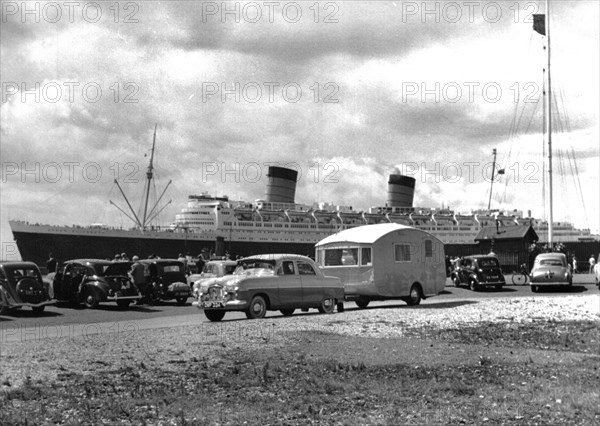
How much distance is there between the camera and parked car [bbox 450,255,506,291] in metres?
33.9

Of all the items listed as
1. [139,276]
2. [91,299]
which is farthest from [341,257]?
[91,299]

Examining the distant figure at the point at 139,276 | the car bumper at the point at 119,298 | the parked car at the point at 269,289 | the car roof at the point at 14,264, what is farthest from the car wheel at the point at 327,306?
the car roof at the point at 14,264

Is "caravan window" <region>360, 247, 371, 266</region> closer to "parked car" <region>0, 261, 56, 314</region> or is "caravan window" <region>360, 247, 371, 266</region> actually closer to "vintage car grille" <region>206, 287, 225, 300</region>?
"vintage car grille" <region>206, 287, 225, 300</region>

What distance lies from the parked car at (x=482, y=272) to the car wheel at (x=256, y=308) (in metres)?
18.0

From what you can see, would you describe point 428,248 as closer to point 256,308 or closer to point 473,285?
point 256,308

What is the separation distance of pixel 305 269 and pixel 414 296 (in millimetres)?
6190

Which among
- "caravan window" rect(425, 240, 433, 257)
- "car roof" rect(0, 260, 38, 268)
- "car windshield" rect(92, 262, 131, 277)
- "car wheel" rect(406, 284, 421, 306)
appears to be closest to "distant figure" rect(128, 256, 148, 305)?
"car windshield" rect(92, 262, 131, 277)

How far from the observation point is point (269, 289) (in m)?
18.6

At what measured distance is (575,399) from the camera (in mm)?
8781

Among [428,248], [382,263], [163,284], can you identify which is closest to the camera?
[382,263]

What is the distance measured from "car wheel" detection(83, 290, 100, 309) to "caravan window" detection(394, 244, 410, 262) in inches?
376

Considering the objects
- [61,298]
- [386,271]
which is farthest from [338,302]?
[61,298]

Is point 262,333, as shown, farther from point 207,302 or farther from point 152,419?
point 152,419

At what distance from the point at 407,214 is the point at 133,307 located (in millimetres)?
73282
